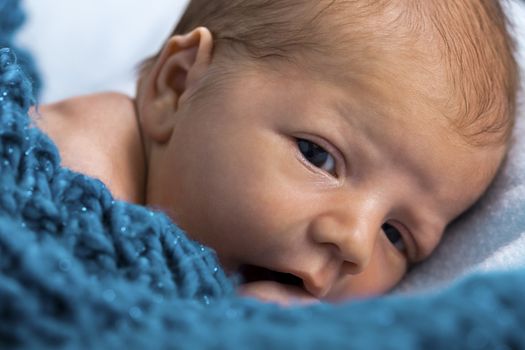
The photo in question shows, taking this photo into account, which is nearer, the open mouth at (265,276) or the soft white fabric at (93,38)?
the open mouth at (265,276)

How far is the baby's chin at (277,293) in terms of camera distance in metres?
0.91

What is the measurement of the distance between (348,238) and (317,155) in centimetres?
13

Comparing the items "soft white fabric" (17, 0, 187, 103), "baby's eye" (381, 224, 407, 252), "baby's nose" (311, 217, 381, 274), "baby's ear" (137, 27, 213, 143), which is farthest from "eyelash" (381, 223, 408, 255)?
"soft white fabric" (17, 0, 187, 103)

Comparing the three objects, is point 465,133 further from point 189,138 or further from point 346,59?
point 189,138

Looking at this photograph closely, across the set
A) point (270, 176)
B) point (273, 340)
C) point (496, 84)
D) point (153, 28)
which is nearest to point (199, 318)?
point (273, 340)

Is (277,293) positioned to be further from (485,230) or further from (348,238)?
(485,230)

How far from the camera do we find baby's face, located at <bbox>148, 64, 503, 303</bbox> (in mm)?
925

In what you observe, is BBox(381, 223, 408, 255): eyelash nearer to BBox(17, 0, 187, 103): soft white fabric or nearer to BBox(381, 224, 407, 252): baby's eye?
BBox(381, 224, 407, 252): baby's eye

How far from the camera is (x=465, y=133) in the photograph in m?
1.02

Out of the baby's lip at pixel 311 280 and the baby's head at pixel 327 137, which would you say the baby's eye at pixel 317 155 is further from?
the baby's lip at pixel 311 280

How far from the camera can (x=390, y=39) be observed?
3.24 ft

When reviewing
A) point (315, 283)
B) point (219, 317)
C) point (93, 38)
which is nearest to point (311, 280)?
point (315, 283)

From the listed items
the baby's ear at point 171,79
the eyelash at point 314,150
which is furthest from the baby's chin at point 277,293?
the baby's ear at point 171,79

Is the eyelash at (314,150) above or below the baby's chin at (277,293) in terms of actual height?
above
